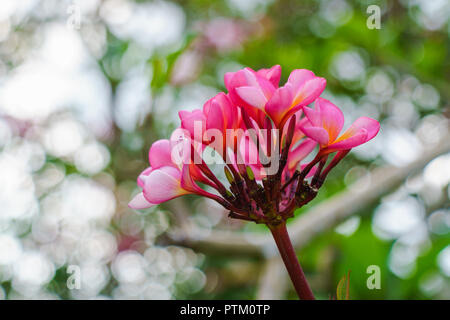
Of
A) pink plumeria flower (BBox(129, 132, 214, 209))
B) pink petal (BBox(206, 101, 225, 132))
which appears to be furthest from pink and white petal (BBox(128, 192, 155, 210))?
pink petal (BBox(206, 101, 225, 132))

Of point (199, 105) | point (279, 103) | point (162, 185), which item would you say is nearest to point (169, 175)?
point (162, 185)

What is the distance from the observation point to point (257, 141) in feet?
1.19

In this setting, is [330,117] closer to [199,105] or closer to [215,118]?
[215,118]

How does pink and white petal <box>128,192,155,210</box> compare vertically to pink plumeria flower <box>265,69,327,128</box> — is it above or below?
below

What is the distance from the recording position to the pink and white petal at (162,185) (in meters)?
0.38

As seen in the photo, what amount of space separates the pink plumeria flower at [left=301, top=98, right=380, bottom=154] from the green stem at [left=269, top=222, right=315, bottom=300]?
0.08 metres

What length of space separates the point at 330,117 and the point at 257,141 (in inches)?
2.6

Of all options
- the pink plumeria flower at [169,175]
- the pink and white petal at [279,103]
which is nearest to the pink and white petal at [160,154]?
the pink plumeria flower at [169,175]

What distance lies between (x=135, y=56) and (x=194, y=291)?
2.74ft

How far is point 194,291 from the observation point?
1546 mm

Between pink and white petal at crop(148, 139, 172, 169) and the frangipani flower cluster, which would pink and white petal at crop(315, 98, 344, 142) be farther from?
pink and white petal at crop(148, 139, 172, 169)

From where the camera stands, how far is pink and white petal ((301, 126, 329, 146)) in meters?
0.35
